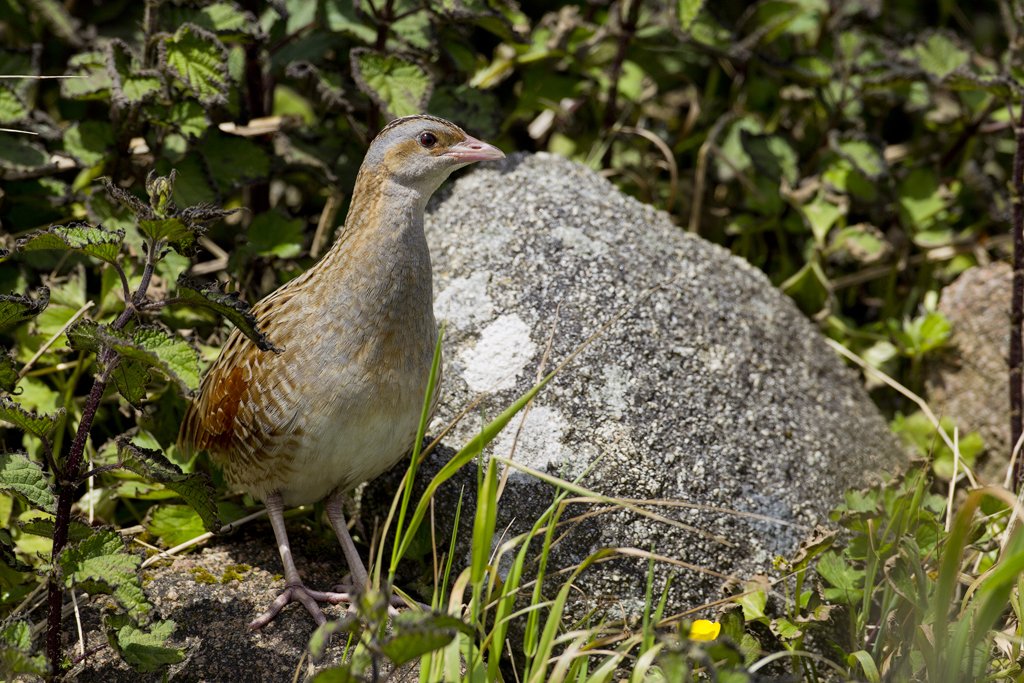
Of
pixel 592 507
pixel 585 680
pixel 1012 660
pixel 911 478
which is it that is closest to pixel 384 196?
pixel 592 507

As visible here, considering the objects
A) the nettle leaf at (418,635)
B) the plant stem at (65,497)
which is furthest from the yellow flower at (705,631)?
the plant stem at (65,497)

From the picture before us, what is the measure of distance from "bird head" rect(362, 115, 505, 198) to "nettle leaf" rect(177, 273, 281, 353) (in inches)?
33.5

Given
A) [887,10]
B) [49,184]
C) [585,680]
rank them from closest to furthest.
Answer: [585,680] → [49,184] → [887,10]

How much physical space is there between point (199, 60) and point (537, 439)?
1.73 m

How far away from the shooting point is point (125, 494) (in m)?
3.72

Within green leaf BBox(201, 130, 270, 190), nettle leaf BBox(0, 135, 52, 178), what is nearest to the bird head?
green leaf BBox(201, 130, 270, 190)

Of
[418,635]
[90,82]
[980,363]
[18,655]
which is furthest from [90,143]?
[980,363]

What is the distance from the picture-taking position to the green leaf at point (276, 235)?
13.6ft

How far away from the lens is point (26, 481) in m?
2.86

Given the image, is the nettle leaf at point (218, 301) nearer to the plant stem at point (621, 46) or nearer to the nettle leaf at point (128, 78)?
the nettle leaf at point (128, 78)

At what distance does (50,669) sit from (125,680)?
1.59 ft

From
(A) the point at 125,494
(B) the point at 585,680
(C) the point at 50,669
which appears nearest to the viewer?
(C) the point at 50,669

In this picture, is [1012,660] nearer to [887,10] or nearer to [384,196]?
[384,196]

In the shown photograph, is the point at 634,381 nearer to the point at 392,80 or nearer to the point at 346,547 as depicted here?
the point at 346,547
